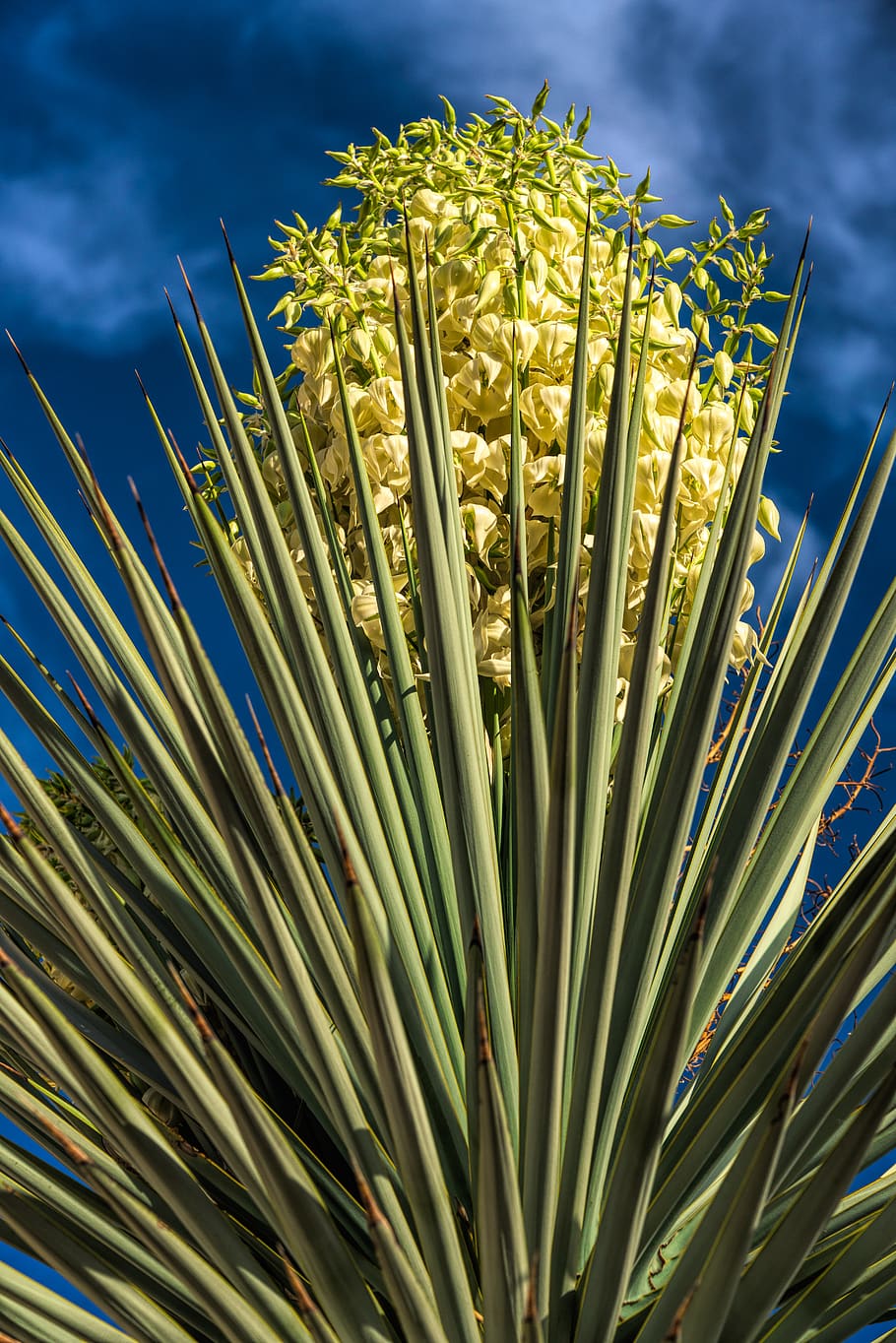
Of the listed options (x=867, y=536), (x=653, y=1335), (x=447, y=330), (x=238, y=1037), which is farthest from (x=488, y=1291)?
(x=447, y=330)

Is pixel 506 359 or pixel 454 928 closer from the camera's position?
pixel 454 928

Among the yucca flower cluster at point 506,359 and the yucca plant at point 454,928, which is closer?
the yucca plant at point 454,928

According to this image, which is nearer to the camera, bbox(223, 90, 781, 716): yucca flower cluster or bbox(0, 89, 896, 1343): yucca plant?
bbox(0, 89, 896, 1343): yucca plant

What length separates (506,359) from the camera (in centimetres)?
129

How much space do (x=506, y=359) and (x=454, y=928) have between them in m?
0.63

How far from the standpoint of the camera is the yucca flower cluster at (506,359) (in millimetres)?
1282

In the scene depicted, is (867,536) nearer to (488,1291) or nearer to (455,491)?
(455,491)

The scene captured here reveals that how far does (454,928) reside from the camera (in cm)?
111

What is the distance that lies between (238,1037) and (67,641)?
1.50ft

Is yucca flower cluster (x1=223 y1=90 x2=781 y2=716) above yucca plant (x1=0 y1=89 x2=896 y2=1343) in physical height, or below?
above

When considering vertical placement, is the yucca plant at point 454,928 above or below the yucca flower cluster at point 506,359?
below

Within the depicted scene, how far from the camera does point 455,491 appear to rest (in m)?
1.16

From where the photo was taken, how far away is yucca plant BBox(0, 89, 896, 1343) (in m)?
0.74

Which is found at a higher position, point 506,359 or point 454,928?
point 506,359
